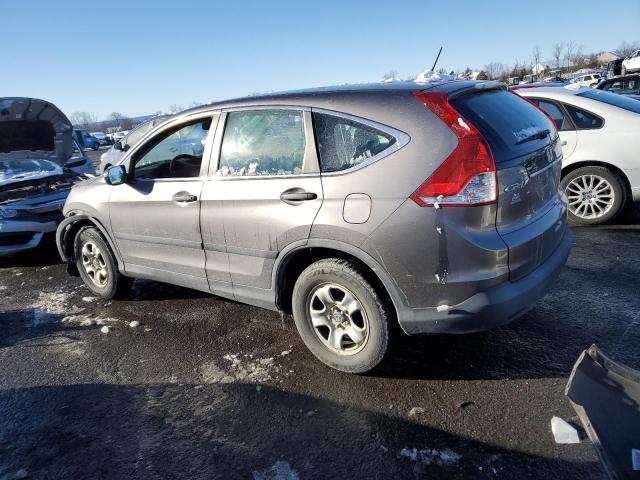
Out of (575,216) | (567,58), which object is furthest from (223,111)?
(567,58)

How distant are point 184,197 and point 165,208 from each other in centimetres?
29

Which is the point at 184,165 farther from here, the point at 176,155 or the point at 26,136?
the point at 26,136

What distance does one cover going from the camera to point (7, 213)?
20.0 feet

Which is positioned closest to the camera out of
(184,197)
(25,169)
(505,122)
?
(505,122)

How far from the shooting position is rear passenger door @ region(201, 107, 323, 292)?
119 inches

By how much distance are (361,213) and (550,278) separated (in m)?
1.28

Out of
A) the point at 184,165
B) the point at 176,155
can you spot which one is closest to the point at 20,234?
the point at 176,155

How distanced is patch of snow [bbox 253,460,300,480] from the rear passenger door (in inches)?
49.9

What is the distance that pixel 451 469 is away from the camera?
7.37 feet

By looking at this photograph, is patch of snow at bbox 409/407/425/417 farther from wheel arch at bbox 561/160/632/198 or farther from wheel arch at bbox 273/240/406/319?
wheel arch at bbox 561/160/632/198

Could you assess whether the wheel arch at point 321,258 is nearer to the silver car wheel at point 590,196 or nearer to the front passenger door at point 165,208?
the front passenger door at point 165,208

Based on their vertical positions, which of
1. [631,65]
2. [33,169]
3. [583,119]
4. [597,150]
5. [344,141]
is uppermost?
[631,65]

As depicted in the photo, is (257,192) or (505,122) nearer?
(505,122)

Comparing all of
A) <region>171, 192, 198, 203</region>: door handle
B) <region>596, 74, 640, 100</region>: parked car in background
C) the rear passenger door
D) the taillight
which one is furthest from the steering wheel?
<region>596, 74, 640, 100</region>: parked car in background
